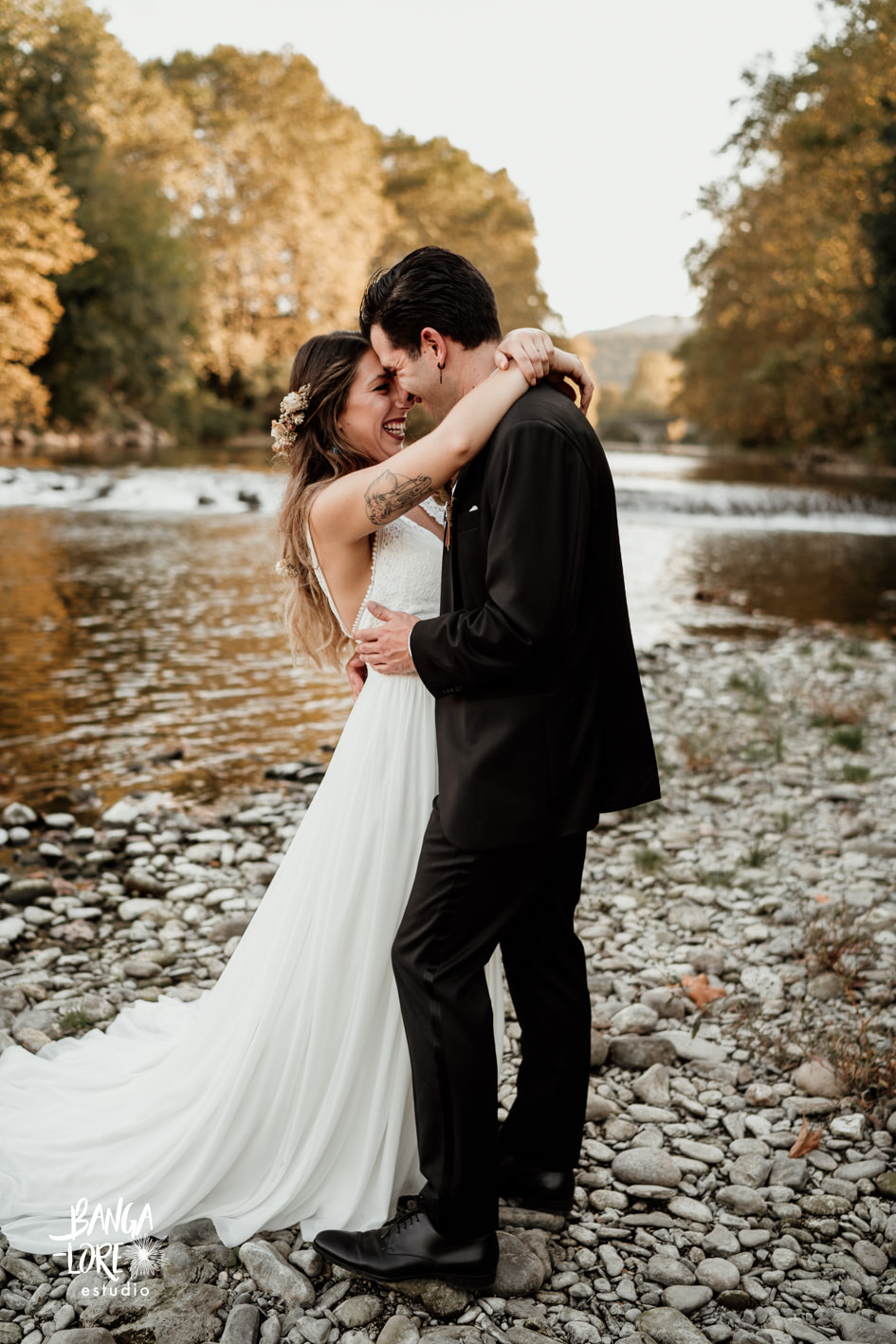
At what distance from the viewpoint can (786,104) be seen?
4106cm

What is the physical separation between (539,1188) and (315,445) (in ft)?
7.03

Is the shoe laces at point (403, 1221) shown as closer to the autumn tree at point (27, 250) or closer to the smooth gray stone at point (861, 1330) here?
the smooth gray stone at point (861, 1330)

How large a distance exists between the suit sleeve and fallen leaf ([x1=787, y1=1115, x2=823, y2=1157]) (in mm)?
1928

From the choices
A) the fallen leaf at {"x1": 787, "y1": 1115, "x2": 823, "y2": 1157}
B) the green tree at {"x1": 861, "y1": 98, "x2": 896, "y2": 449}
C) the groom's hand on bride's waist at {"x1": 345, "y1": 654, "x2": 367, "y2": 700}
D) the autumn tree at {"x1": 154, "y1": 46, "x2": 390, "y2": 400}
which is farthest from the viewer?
the autumn tree at {"x1": 154, "y1": 46, "x2": 390, "y2": 400}

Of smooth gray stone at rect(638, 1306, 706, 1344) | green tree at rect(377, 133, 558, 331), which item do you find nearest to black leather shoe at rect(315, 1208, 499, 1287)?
smooth gray stone at rect(638, 1306, 706, 1344)

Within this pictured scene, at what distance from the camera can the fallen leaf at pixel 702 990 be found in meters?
4.13

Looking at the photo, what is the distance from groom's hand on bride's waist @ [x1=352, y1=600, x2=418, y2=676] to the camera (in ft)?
8.39

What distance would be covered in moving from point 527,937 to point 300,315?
46.8 metres

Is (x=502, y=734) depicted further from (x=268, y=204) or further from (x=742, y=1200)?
(x=268, y=204)

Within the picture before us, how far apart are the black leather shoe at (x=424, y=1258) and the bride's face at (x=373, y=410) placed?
198 cm

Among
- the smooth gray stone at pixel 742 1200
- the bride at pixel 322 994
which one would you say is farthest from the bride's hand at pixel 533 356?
the smooth gray stone at pixel 742 1200

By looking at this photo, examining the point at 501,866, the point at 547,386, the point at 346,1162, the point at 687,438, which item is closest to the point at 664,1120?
the point at 346,1162

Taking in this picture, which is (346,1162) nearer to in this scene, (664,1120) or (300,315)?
(664,1120)

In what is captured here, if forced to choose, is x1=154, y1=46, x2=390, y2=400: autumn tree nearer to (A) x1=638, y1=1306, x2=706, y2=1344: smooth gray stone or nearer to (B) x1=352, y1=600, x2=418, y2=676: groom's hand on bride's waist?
(B) x1=352, y1=600, x2=418, y2=676: groom's hand on bride's waist
